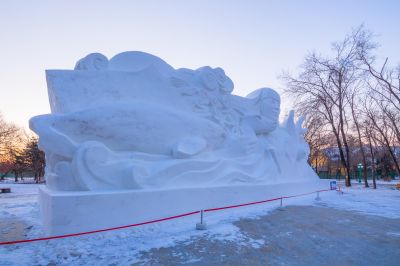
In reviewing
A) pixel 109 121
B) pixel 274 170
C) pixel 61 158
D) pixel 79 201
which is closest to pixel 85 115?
pixel 109 121

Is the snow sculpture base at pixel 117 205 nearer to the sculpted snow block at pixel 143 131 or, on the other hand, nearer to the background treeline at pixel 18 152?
the sculpted snow block at pixel 143 131

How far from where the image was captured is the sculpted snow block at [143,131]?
5176 millimetres

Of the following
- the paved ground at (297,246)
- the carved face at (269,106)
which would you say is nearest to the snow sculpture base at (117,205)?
the paved ground at (297,246)

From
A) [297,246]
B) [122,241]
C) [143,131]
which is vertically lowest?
[297,246]

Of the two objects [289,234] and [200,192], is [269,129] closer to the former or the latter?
[200,192]

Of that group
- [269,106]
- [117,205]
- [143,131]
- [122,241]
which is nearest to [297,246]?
[122,241]

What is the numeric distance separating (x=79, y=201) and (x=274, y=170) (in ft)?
19.5

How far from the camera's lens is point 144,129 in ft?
19.7

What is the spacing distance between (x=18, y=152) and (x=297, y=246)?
34.0 meters

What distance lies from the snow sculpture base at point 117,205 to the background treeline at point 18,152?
2654cm

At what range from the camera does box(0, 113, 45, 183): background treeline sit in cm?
2742

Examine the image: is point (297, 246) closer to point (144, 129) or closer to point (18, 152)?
point (144, 129)

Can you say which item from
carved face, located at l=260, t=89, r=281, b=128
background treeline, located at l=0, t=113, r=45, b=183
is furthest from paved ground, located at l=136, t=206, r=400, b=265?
background treeline, located at l=0, t=113, r=45, b=183

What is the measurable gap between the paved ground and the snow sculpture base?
1.06 metres
